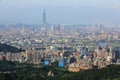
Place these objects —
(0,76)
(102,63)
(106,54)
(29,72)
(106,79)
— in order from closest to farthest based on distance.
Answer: (0,76), (106,79), (29,72), (102,63), (106,54)

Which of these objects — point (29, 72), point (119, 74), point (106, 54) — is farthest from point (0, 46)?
point (119, 74)

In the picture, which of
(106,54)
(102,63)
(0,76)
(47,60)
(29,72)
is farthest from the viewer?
(106,54)

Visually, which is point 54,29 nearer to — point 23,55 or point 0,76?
point 23,55

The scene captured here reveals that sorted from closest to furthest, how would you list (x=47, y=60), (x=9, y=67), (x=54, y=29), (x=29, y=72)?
(x=29, y=72) < (x=9, y=67) < (x=47, y=60) < (x=54, y=29)

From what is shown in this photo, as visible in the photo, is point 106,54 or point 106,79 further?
point 106,54

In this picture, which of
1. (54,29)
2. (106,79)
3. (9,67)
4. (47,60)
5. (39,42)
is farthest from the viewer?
(54,29)

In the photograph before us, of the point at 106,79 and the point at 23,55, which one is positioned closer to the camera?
the point at 106,79

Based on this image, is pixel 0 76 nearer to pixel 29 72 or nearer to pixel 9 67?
pixel 29 72

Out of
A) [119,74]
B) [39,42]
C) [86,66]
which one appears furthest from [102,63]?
[39,42]

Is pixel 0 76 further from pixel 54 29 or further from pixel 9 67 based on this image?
pixel 54 29
